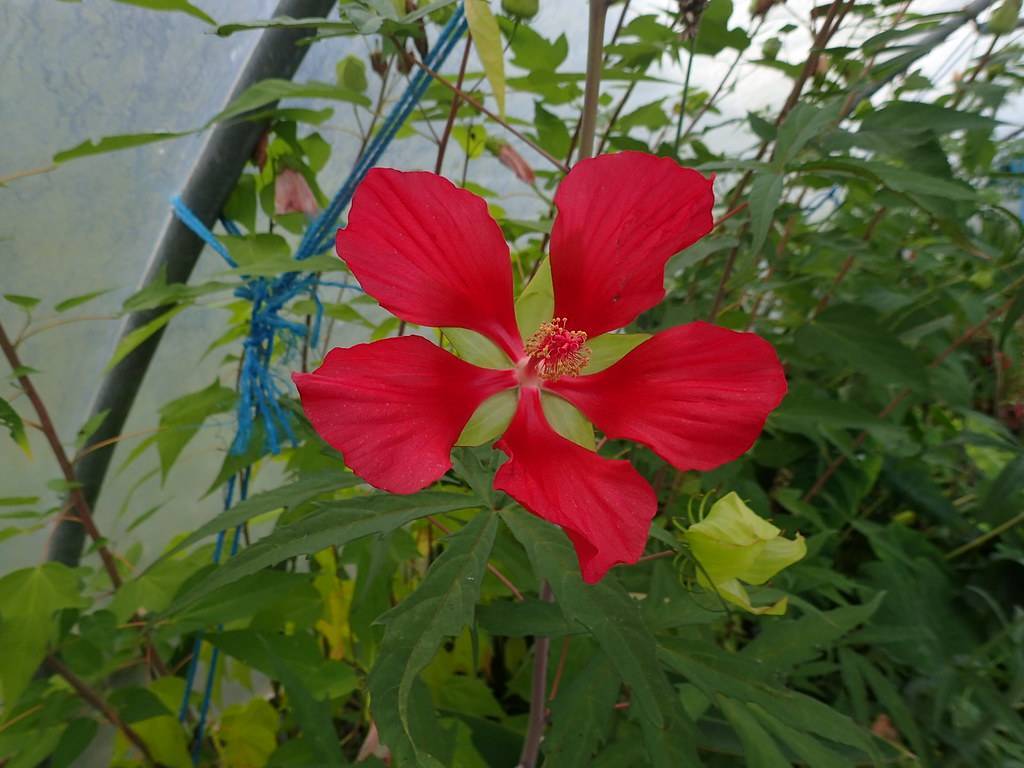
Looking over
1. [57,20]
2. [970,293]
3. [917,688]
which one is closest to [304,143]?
[57,20]

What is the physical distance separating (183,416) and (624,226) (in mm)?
598

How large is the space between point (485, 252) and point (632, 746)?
0.44 meters

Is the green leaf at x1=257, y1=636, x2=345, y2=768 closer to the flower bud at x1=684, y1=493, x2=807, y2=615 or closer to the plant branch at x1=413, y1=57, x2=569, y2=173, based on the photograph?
the flower bud at x1=684, y1=493, x2=807, y2=615

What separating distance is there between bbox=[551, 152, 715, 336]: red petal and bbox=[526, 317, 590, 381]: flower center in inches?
0.9

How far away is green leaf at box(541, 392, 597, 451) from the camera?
0.39 m

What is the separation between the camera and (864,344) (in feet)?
2.32

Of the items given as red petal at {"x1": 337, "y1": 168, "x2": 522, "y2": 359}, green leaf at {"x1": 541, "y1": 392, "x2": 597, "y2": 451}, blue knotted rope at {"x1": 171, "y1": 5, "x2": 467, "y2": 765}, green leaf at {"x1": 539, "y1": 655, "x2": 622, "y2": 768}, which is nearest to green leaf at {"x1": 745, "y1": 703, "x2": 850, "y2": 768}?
green leaf at {"x1": 539, "y1": 655, "x2": 622, "y2": 768}

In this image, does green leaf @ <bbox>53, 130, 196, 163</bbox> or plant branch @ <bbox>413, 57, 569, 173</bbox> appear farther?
green leaf @ <bbox>53, 130, 196, 163</bbox>

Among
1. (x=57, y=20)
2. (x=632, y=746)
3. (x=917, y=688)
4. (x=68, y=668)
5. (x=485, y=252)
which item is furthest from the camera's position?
(x=917, y=688)

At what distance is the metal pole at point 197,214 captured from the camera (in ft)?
2.37

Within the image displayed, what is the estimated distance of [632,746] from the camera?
0.55 metres

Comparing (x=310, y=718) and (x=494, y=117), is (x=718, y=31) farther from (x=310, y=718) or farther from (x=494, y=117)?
(x=310, y=718)

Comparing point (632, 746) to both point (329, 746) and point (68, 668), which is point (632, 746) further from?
point (68, 668)

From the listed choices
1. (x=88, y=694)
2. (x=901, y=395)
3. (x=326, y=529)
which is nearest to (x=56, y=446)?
(x=88, y=694)
